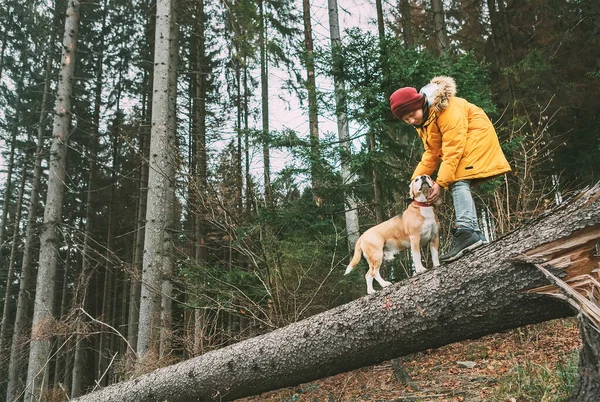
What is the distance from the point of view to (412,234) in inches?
176

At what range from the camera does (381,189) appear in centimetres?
847

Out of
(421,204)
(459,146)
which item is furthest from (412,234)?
(459,146)

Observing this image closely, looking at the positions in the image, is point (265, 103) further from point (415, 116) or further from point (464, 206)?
point (464, 206)

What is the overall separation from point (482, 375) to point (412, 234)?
2.40 m

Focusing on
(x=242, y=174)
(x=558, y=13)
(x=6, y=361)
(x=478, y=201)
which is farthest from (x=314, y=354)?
(x=6, y=361)

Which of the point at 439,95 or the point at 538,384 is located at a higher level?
the point at 439,95

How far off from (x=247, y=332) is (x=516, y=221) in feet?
17.0

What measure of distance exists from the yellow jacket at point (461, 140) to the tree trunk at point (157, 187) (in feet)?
17.8

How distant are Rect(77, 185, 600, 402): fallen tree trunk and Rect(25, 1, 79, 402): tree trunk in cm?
757

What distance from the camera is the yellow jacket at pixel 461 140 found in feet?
→ 12.6

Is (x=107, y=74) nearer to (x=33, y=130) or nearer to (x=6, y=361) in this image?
(x=33, y=130)

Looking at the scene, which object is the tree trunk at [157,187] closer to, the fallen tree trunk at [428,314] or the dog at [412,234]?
the fallen tree trunk at [428,314]

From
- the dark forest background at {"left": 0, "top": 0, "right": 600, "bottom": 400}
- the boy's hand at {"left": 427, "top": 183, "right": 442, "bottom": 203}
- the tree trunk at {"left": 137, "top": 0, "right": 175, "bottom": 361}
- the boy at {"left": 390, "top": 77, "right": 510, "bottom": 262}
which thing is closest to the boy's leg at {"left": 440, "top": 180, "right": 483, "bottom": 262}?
the boy at {"left": 390, "top": 77, "right": 510, "bottom": 262}

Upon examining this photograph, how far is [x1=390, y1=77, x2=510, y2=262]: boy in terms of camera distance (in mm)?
3838
